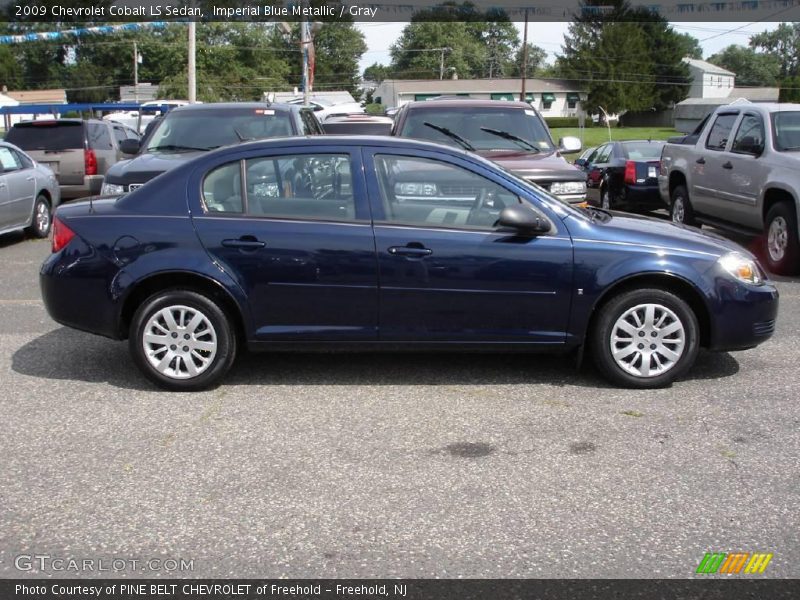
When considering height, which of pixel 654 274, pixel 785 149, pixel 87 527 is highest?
pixel 785 149

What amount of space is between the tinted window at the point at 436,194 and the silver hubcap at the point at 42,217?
898 centimetres

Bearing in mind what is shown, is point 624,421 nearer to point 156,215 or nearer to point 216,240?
point 216,240

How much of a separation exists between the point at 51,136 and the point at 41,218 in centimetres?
377

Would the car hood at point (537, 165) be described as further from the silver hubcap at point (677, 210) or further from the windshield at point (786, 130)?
the silver hubcap at point (677, 210)

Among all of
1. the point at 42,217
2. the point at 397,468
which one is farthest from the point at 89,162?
the point at 397,468

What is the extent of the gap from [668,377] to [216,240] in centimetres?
303

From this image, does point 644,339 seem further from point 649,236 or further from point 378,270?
point 378,270

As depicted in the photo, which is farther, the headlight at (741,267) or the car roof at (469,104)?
the car roof at (469,104)

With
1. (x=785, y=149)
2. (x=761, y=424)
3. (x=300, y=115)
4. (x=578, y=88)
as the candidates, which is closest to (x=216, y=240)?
(x=761, y=424)

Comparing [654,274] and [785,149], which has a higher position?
[785,149]

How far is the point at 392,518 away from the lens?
4023 millimetres

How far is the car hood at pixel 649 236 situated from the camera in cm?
581

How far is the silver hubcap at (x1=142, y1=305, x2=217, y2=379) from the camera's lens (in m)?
5.79

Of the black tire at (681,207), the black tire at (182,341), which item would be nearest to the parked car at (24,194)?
the black tire at (182,341)
